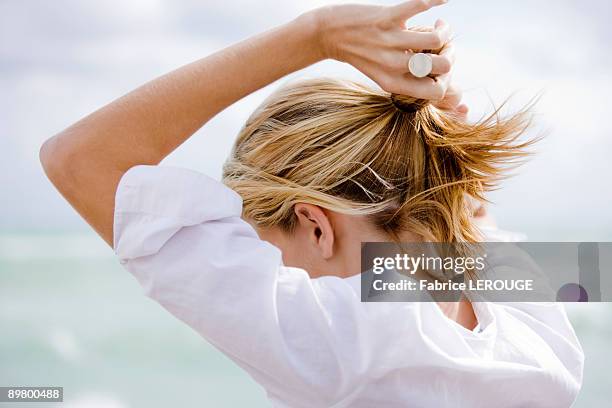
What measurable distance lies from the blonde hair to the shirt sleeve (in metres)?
0.35

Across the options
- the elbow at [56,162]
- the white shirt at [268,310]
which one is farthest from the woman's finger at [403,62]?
the elbow at [56,162]

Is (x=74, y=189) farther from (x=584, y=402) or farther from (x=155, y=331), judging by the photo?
(x=155, y=331)

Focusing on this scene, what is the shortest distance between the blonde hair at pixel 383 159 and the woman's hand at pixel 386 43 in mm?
223

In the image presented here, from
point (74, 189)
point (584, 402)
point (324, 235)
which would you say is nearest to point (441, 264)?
point (324, 235)

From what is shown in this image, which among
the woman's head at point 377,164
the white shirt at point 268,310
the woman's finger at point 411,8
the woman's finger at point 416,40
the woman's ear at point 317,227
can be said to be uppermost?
the woman's finger at point 411,8

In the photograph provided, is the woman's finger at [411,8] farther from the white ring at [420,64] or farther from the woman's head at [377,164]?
the woman's head at [377,164]

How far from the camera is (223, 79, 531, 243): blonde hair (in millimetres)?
1666

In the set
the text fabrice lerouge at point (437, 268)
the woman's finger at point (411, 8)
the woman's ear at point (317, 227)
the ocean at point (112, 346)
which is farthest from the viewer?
the ocean at point (112, 346)

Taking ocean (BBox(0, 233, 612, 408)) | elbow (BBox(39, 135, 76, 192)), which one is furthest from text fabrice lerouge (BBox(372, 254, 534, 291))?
ocean (BBox(0, 233, 612, 408))

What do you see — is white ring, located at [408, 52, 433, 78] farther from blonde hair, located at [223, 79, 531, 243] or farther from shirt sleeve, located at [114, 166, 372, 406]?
shirt sleeve, located at [114, 166, 372, 406]

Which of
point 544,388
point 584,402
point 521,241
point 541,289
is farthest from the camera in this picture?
→ point 584,402

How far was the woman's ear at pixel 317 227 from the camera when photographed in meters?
1.66

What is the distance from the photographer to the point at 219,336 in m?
1.36

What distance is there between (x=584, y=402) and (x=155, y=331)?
668 centimetres
